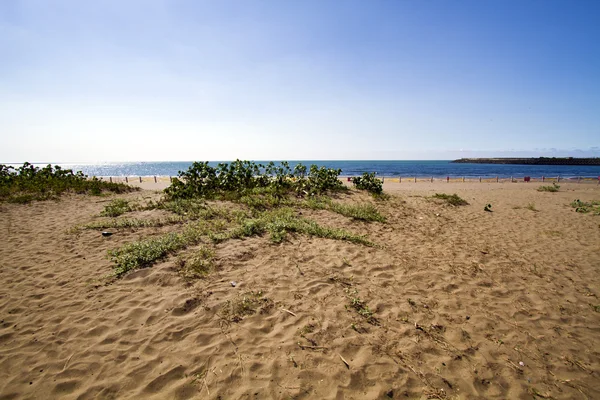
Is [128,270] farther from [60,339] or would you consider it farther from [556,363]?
[556,363]

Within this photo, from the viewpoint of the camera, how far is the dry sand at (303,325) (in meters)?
3.20

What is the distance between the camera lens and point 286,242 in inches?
290

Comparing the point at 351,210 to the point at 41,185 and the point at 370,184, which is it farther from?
the point at 41,185

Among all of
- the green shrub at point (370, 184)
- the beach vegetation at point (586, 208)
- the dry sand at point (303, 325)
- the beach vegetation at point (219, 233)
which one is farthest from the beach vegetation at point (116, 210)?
the beach vegetation at point (586, 208)

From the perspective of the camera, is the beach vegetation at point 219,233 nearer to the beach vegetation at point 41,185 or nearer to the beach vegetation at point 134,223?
the beach vegetation at point 134,223

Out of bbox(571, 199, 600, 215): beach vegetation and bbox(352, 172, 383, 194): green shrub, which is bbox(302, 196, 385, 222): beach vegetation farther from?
bbox(571, 199, 600, 215): beach vegetation

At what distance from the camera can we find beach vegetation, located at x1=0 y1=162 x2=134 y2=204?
42.8 ft

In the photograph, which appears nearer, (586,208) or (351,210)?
(351,210)

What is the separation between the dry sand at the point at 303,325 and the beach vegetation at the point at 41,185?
8189 mm

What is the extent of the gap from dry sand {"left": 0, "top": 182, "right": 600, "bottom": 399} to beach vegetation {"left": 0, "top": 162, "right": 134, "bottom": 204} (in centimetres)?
819

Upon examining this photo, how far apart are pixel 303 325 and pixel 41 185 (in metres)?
18.6

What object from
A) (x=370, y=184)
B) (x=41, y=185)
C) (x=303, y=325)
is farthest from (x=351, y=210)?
(x=41, y=185)

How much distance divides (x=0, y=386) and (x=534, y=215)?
683 inches

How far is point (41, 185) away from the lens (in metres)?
14.8
